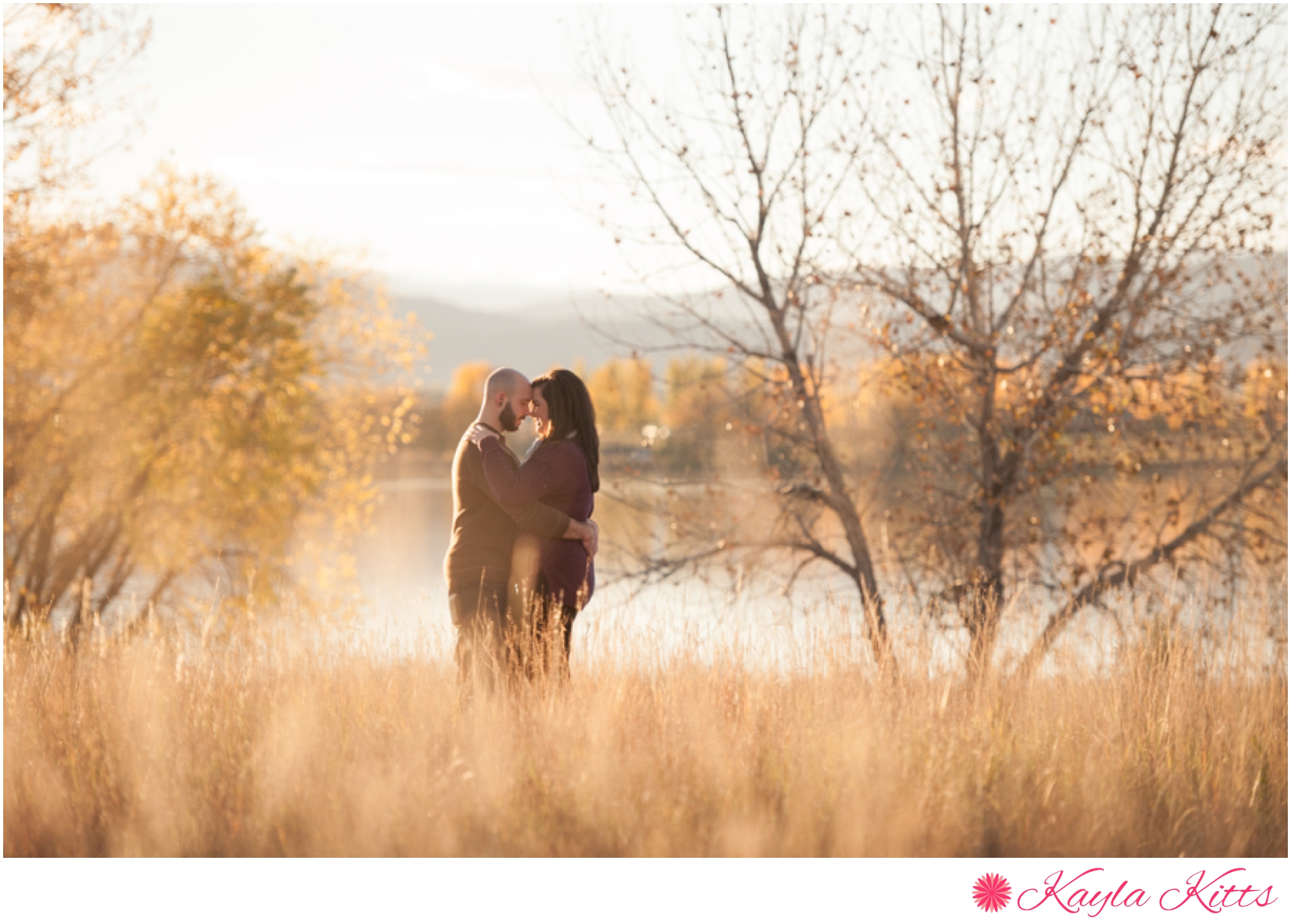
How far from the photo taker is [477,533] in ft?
13.7

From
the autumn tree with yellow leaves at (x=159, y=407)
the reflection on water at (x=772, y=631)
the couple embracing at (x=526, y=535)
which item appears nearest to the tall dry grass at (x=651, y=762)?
the reflection on water at (x=772, y=631)

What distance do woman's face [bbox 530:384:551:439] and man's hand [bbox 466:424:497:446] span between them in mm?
254

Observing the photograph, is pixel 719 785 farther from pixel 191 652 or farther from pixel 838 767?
pixel 191 652

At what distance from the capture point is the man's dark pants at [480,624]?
4160 millimetres

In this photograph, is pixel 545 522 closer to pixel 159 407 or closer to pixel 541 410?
pixel 541 410

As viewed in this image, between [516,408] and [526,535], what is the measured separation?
559 mm

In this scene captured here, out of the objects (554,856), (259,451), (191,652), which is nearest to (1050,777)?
(554,856)

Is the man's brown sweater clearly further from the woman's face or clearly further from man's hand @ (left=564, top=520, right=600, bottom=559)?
the woman's face

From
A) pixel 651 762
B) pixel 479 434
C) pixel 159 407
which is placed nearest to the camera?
pixel 651 762

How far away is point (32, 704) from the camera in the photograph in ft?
15.0
